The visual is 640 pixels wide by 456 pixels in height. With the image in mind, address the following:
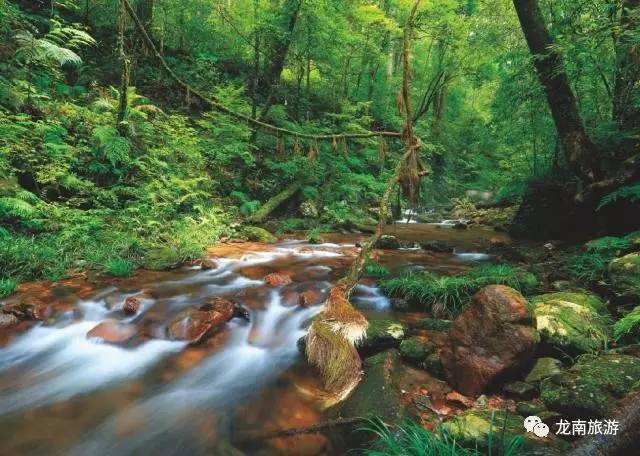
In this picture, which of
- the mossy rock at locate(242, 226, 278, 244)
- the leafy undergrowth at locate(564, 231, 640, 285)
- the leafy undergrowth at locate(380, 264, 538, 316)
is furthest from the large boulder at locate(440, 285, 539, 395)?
the mossy rock at locate(242, 226, 278, 244)

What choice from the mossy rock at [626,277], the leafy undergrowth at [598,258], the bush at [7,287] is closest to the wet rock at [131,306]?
the bush at [7,287]

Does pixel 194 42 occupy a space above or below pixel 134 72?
above

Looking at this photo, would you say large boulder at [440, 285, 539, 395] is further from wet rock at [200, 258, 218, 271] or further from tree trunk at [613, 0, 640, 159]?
tree trunk at [613, 0, 640, 159]

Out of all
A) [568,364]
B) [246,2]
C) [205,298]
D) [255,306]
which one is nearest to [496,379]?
[568,364]

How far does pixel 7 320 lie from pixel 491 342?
544 cm

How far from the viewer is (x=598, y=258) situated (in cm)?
569

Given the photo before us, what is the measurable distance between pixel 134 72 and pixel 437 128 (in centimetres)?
1567

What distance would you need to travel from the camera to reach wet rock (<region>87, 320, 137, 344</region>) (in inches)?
181

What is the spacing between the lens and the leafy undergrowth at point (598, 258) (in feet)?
17.9

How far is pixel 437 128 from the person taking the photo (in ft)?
71.2

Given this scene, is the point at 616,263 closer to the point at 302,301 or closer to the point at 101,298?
the point at 302,301

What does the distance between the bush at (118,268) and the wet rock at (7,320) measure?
165 cm

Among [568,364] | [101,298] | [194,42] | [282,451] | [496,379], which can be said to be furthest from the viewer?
[194,42]

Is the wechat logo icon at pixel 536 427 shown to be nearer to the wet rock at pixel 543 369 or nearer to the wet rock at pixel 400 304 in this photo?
the wet rock at pixel 543 369
